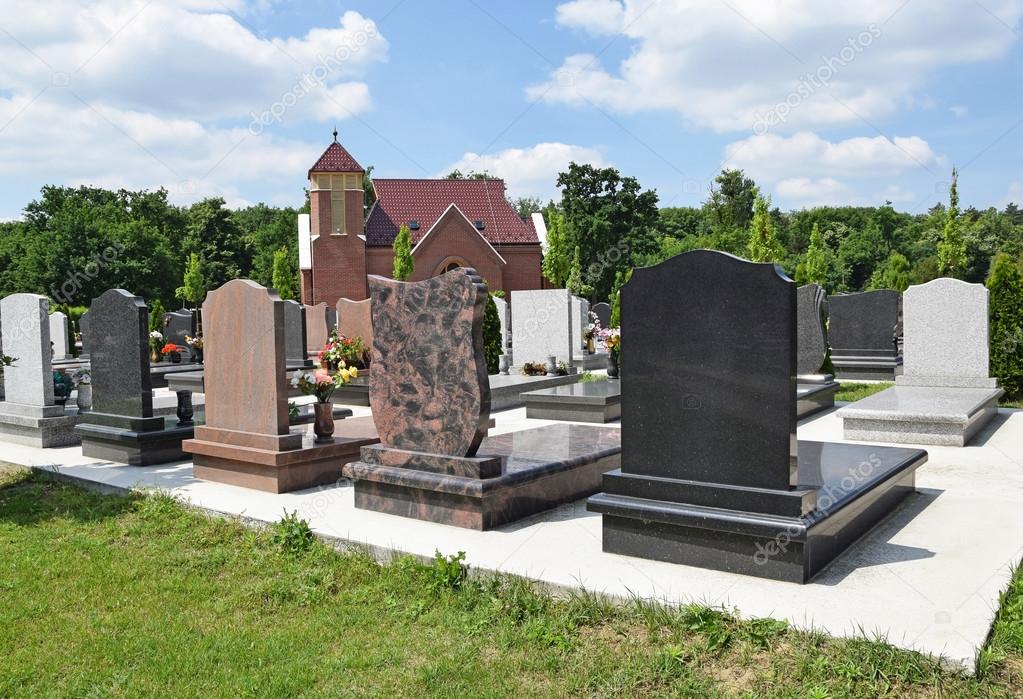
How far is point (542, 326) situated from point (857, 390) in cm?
629

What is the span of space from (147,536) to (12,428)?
549cm

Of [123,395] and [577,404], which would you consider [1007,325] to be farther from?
[123,395]

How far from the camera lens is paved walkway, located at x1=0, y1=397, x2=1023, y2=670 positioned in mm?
3951

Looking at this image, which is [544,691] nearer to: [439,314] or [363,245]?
[439,314]

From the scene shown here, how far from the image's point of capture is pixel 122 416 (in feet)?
29.3

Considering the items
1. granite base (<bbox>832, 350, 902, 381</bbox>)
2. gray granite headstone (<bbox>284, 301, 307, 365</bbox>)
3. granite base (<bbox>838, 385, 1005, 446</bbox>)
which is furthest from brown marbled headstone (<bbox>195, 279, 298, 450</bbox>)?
granite base (<bbox>832, 350, 902, 381</bbox>)

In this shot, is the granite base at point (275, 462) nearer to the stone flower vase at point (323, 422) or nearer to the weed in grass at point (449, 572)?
the stone flower vase at point (323, 422)

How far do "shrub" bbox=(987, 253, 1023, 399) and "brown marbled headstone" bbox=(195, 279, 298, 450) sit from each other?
1078cm

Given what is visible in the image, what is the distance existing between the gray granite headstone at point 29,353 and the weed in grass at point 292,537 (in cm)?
581

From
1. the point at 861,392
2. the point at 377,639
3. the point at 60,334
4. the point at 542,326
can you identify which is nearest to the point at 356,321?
the point at 542,326

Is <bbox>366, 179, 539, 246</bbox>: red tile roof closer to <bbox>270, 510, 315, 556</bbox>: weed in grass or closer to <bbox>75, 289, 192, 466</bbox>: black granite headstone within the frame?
<bbox>75, 289, 192, 466</bbox>: black granite headstone

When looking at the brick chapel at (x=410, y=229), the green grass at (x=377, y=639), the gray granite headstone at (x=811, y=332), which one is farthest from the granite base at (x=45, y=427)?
the brick chapel at (x=410, y=229)

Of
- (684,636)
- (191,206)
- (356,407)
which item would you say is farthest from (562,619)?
(191,206)

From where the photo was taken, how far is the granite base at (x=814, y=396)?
11477 millimetres
